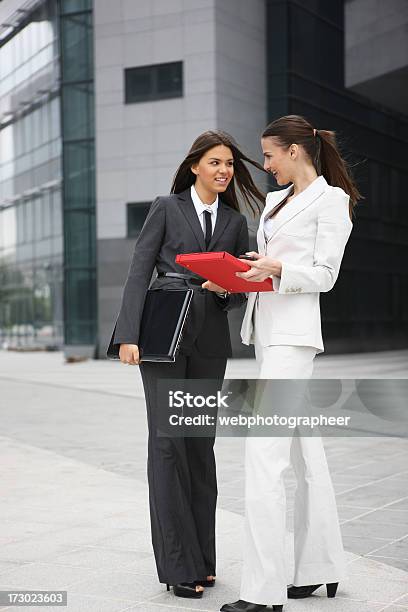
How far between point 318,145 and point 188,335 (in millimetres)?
974

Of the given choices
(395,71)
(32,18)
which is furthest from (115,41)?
(395,71)

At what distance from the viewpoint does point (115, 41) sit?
27328 millimetres

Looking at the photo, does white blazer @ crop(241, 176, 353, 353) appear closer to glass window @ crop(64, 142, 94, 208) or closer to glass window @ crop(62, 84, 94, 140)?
glass window @ crop(64, 142, 94, 208)

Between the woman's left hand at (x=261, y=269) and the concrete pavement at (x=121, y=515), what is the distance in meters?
1.38

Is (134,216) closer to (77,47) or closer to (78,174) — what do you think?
(78,174)

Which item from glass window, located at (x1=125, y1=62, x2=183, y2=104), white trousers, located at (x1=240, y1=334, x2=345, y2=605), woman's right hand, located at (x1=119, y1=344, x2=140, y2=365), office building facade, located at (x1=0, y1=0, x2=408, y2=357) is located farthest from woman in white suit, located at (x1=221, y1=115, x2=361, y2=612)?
glass window, located at (x1=125, y1=62, x2=183, y2=104)

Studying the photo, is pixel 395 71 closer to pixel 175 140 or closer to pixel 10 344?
pixel 175 140

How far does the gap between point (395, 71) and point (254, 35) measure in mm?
12005

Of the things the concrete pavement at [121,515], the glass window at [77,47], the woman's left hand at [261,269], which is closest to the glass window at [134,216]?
the glass window at [77,47]

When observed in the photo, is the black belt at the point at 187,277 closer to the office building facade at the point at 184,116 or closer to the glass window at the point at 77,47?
the office building facade at the point at 184,116

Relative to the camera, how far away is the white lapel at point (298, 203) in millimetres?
3803

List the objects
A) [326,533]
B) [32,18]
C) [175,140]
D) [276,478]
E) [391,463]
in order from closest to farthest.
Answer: [276,478] < [326,533] < [391,463] < [175,140] < [32,18]

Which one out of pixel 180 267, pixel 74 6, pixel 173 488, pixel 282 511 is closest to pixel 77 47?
pixel 74 6

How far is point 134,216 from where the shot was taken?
27406 mm
